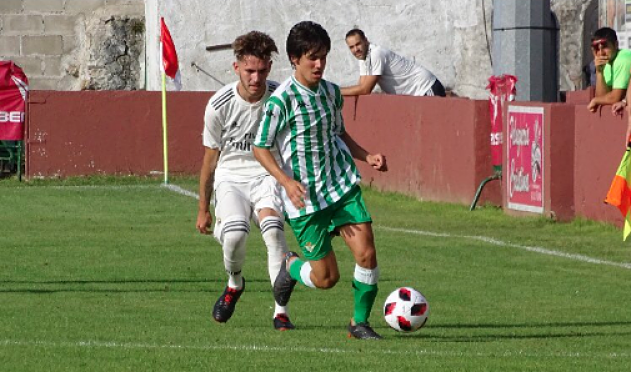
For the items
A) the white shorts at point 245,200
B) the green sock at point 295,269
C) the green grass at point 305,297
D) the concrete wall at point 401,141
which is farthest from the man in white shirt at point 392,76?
the green sock at point 295,269

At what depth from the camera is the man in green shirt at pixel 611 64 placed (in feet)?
54.7

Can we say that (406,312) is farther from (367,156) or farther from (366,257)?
(367,156)

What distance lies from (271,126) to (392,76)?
1334 centimetres

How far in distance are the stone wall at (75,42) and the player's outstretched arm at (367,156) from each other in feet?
72.6

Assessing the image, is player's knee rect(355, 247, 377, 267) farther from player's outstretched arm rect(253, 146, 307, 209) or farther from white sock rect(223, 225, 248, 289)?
white sock rect(223, 225, 248, 289)

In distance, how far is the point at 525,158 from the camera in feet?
62.7

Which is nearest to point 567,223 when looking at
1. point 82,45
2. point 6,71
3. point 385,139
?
point 385,139

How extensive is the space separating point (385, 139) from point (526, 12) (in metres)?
3.28

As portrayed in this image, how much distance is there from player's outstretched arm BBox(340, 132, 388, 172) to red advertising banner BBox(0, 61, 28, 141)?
54.3 feet

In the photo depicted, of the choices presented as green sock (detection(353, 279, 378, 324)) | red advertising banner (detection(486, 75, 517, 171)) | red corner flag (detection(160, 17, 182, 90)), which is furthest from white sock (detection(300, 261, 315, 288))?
red corner flag (detection(160, 17, 182, 90))

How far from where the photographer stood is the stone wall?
31.2 meters

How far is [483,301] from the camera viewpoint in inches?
474

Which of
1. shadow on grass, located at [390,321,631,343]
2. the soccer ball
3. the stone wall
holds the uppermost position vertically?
the stone wall

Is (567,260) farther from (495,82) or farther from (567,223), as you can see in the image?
(495,82)
